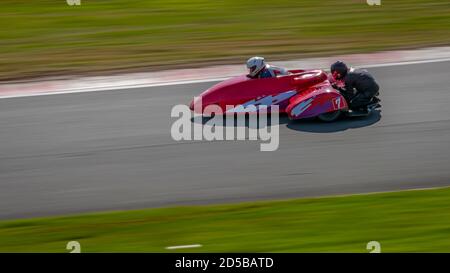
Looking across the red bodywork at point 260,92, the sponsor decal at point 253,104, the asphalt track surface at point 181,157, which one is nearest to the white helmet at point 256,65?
the red bodywork at point 260,92

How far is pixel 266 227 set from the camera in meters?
9.84

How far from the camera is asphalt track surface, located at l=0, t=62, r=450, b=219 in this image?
440 inches

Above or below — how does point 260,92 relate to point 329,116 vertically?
above

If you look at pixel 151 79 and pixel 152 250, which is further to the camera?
pixel 151 79

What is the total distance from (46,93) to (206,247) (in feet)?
23.2

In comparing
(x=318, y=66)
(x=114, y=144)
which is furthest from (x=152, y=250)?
(x=318, y=66)

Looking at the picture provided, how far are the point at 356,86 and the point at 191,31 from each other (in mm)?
6903

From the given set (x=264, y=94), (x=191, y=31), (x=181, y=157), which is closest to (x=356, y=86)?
(x=264, y=94)

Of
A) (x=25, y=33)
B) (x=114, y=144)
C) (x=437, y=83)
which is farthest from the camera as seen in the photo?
(x=25, y=33)

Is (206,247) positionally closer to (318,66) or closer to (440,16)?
(318,66)

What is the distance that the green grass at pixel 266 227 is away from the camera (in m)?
9.32

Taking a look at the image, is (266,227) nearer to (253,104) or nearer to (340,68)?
(253,104)

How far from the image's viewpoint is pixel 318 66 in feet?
55.0
